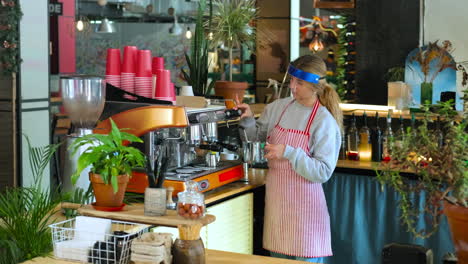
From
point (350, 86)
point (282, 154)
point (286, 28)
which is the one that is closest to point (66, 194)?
point (282, 154)

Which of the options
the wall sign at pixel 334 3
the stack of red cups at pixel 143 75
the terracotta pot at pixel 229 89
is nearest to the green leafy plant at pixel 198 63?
the terracotta pot at pixel 229 89

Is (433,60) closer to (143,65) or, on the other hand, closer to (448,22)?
(448,22)

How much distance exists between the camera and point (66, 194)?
3.59m

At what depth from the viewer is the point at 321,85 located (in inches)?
176

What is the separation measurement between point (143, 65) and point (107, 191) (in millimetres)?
1531

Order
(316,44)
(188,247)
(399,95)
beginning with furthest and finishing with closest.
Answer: (316,44) → (399,95) → (188,247)

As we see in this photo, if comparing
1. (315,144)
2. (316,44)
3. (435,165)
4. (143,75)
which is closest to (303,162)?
(315,144)

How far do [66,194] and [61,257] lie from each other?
0.67m

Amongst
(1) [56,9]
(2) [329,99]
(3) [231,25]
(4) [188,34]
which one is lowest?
(2) [329,99]

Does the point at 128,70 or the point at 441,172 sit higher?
the point at 128,70

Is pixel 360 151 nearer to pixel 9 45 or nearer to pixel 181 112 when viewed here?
pixel 181 112

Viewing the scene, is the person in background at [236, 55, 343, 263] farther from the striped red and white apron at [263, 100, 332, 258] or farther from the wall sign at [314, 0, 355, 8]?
the wall sign at [314, 0, 355, 8]

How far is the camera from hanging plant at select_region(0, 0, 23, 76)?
22.9ft

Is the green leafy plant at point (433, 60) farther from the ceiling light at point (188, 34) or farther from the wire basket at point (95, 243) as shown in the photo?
the ceiling light at point (188, 34)
